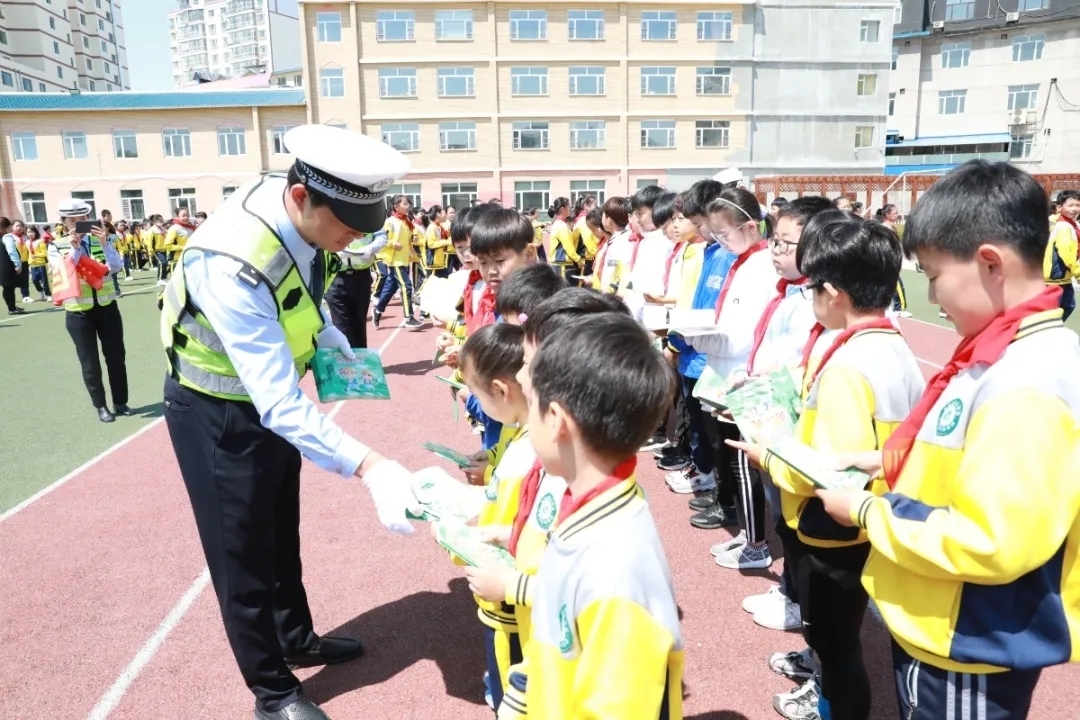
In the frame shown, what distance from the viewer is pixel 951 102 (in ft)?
150

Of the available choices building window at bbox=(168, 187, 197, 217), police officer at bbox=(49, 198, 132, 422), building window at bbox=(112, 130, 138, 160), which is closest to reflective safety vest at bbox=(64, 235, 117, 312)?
police officer at bbox=(49, 198, 132, 422)

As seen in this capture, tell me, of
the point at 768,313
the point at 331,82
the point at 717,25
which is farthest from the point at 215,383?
the point at 717,25

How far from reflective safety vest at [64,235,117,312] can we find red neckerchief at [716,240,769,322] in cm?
588

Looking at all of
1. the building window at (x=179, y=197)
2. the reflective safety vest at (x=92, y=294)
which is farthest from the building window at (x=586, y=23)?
the reflective safety vest at (x=92, y=294)

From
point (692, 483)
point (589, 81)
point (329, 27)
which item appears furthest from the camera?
point (589, 81)

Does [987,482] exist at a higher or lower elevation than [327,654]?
higher

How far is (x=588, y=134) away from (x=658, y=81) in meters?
4.53

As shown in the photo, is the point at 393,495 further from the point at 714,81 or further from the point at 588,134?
the point at 714,81

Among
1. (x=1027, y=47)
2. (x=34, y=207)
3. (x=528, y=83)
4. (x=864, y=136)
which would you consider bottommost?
(x=34, y=207)

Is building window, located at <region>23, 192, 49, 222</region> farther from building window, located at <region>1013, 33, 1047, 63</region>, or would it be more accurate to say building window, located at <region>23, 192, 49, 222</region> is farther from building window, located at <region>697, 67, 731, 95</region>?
building window, located at <region>1013, 33, 1047, 63</region>

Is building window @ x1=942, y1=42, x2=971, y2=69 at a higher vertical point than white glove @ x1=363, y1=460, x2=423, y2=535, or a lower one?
higher

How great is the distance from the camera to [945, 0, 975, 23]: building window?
44.8 meters

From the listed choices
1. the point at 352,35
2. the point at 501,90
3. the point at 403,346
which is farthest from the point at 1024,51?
the point at 403,346

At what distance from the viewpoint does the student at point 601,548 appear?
4.56ft
